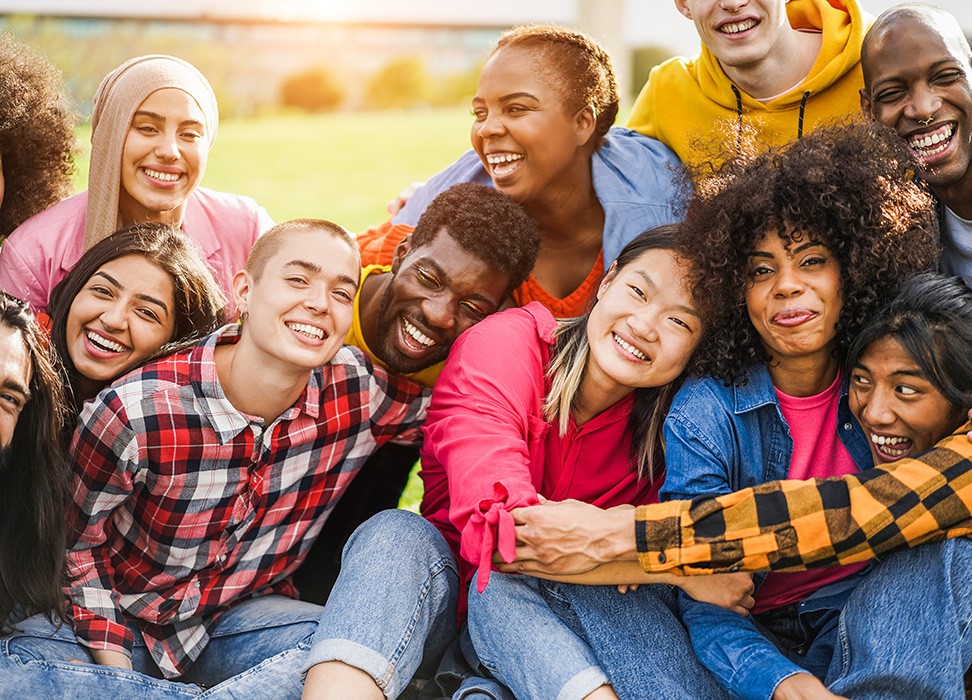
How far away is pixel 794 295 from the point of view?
3008 mm

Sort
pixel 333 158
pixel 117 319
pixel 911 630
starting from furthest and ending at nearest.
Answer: pixel 333 158 < pixel 117 319 < pixel 911 630

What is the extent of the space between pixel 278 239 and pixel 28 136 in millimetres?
1391

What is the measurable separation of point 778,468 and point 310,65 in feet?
65.3

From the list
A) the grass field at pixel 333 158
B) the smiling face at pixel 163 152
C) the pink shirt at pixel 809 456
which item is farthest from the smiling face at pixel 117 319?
the grass field at pixel 333 158

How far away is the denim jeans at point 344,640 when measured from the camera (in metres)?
2.85

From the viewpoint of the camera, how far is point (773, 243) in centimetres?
307

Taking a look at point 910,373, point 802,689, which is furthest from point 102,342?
point 910,373

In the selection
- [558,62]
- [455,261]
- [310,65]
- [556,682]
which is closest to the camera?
[556,682]

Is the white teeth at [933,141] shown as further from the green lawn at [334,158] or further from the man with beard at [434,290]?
the green lawn at [334,158]

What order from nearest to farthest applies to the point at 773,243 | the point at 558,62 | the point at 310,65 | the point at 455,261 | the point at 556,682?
the point at 556,682 < the point at 773,243 < the point at 455,261 < the point at 558,62 < the point at 310,65

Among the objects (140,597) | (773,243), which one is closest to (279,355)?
(140,597)

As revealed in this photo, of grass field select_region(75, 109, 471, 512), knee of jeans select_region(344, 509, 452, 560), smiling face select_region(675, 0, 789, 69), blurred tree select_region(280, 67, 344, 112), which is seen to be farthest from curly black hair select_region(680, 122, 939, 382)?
blurred tree select_region(280, 67, 344, 112)

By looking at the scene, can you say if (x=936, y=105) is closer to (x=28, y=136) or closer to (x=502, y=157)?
(x=502, y=157)

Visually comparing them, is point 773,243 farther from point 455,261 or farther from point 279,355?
point 279,355
